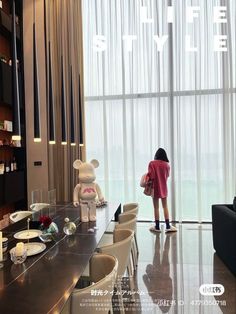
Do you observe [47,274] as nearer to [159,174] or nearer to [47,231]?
[47,231]

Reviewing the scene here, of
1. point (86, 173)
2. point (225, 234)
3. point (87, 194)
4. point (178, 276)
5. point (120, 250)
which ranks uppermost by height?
point (86, 173)

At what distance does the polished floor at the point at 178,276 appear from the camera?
242 centimetres

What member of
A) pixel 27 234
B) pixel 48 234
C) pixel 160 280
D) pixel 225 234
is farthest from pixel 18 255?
pixel 225 234

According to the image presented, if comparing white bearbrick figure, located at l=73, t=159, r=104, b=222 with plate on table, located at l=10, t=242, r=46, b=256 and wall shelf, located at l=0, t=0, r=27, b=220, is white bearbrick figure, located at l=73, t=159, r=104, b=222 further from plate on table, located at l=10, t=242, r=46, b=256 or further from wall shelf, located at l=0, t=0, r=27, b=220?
wall shelf, located at l=0, t=0, r=27, b=220

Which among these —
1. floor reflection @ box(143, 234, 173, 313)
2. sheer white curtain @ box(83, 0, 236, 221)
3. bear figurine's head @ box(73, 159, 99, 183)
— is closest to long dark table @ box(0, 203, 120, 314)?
bear figurine's head @ box(73, 159, 99, 183)

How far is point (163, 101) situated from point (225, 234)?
3.07 meters

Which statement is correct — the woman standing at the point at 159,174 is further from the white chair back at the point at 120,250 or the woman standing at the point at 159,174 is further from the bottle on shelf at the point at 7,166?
the white chair back at the point at 120,250

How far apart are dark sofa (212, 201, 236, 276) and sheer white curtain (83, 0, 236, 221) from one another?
1817 millimetres

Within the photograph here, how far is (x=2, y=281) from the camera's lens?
4.69ft

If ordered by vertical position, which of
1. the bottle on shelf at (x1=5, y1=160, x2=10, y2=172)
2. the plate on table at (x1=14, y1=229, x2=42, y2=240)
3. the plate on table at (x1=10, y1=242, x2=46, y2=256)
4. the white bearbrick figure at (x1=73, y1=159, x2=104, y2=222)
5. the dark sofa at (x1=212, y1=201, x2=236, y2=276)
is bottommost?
the dark sofa at (x1=212, y1=201, x2=236, y2=276)

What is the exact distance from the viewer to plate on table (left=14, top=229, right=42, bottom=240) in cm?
216

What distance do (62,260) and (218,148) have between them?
4340 millimetres

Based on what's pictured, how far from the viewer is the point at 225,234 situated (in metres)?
3.12

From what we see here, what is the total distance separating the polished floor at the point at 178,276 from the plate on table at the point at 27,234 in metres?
0.99
